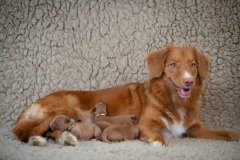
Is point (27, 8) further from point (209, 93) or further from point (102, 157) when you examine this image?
point (209, 93)

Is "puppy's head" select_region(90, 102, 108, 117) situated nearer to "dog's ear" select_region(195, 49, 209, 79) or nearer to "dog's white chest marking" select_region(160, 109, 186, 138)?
"dog's white chest marking" select_region(160, 109, 186, 138)

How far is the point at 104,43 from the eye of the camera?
3.82m

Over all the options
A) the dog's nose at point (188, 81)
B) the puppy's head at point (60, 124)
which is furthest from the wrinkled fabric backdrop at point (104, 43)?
the dog's nose at point (188, 81)

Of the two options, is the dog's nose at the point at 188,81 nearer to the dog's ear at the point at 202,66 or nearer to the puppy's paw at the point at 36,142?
the dog's ear at the point at 202,66

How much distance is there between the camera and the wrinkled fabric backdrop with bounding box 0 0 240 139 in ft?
12.0

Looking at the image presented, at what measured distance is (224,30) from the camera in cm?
370

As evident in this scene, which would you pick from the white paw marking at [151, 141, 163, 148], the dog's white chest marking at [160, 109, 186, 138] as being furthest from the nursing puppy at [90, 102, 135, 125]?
the white paw marking at [151, 141, 163, 148]

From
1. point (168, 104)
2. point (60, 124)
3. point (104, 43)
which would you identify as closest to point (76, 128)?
point (60, 124)

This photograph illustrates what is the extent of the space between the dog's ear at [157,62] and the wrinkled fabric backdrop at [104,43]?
0.90 m

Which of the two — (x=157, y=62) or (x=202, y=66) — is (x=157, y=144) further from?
(x=202, y=66)

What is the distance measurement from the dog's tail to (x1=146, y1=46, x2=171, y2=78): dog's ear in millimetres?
1784

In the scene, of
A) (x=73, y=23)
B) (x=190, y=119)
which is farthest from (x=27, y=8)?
(x=190, y=119)

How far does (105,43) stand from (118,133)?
1.95 meters

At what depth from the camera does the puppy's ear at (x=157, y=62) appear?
2805mm
